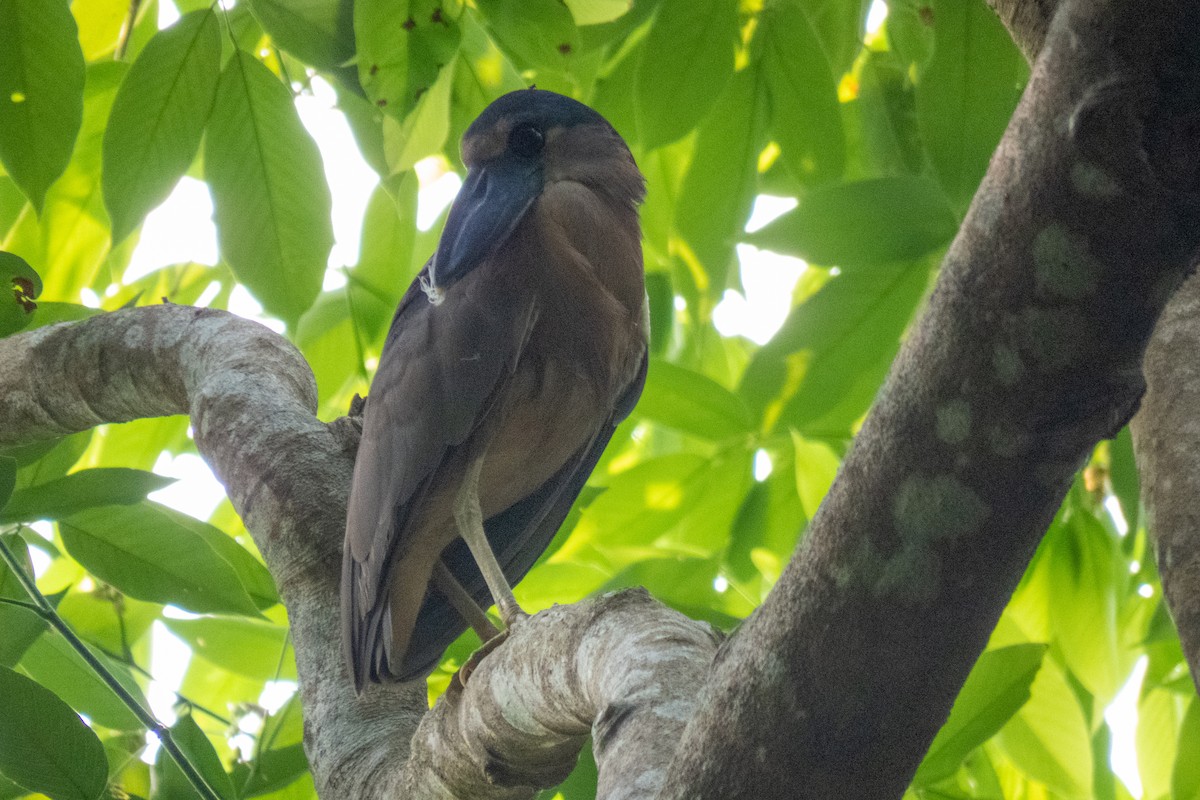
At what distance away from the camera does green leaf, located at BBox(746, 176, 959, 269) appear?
2.04 m

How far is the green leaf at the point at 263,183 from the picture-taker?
2090 millimetres

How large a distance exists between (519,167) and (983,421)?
188 centimetres

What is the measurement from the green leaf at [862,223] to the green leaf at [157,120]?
39.6 inches

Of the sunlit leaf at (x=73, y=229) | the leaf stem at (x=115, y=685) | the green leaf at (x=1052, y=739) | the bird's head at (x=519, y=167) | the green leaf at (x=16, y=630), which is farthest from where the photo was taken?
the sunlit leaf at (x=73, y=229)

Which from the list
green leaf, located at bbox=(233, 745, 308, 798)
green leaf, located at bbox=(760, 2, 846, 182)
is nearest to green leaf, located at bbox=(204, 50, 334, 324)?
green leaf, located at bbox=(233, 745, 308, 798)

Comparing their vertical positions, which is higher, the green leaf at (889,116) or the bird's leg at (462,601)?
the green leaf at (889,116)

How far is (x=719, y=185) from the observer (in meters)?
2.36

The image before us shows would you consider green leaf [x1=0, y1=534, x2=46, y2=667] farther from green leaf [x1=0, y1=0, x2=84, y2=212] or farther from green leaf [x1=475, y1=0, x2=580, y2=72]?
green leaf [x1=475, y1=0, x2=580, y2=72]

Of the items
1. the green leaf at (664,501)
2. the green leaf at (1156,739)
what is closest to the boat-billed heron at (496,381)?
the green leaf at (664,501)

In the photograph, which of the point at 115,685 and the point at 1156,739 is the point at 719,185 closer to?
the point at 115,685

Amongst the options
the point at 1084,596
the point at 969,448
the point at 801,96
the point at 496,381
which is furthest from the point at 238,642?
the point at 969,448

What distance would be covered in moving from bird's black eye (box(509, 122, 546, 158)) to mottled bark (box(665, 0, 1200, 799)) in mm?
1804

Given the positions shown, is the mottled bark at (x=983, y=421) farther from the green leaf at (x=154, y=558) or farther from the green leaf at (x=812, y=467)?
the green leaf at (x=812, y=467)

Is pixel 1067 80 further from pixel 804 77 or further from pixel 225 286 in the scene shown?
pixel 225 286
